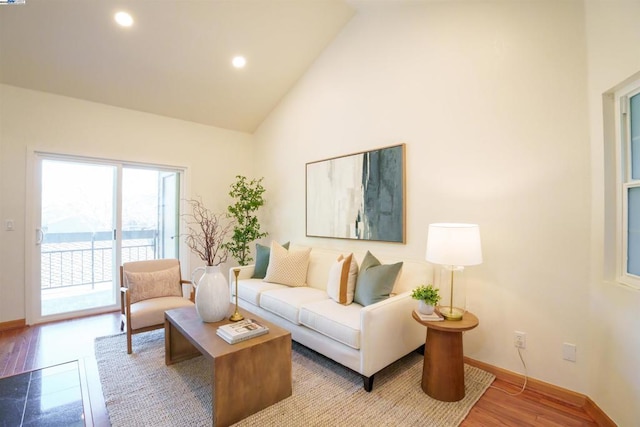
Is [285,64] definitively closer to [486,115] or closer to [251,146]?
[251,146]

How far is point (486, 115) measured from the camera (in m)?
2.37

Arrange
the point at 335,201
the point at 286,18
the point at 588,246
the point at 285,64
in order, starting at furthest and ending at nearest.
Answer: the point at 285,64 < the point at 335,201 < the point at 286,18 < the point at 588,246

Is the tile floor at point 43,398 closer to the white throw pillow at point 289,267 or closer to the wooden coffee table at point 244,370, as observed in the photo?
the wooden coffee table at point 244,370

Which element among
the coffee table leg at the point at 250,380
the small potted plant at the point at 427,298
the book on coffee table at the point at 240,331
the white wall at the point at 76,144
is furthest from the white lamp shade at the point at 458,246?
the white wall at the point at 76,144

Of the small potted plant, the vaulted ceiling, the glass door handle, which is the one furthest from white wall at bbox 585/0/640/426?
the glass door handle

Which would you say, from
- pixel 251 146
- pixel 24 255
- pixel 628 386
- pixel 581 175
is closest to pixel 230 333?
pixel 628 386

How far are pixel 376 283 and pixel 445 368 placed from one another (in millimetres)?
767

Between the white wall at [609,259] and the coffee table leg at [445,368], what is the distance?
2.66 feet

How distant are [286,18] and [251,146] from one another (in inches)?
89.6

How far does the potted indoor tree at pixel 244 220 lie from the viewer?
443 cm

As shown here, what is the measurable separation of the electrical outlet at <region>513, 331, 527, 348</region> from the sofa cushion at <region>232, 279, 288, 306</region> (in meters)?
2.19

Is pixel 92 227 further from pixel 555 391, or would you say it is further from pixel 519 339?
pixel 555 391

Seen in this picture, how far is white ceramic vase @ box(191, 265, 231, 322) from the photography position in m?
2.13

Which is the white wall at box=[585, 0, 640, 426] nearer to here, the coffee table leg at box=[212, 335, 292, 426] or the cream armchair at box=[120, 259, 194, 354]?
the coffee table leg at box=[212, 335, 292, 426]
